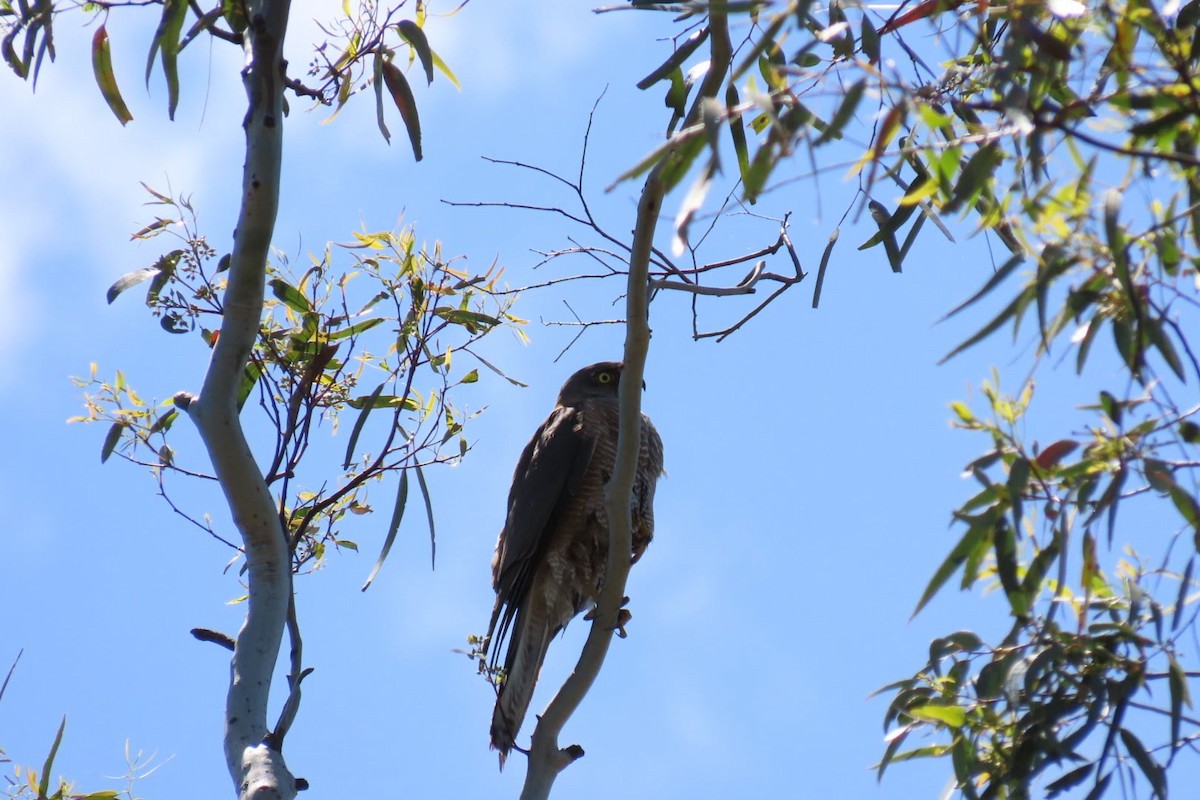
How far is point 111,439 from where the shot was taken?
3.14m

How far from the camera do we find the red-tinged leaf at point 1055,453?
74.2 inches

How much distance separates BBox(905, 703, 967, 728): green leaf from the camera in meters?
2.24

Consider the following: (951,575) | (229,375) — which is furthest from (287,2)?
(951,575)

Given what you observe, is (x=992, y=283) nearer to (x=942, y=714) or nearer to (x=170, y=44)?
(x=942, y=714)

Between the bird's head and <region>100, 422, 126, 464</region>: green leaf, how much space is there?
2043 mm

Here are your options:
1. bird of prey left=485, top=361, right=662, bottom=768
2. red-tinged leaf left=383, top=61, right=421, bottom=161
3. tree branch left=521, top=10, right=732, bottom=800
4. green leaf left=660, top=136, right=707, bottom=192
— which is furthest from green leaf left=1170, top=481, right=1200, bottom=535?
bird of prey left=485, top=361, right=662, bottom=768

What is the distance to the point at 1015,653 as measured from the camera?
7.04ft

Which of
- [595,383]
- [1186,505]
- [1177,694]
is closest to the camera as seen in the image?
[1186,505]

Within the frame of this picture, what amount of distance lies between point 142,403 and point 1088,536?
2.26m

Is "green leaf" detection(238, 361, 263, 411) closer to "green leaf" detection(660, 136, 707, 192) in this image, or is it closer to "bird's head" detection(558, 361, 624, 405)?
"green leaf" detection(660, 136, 707, 192)

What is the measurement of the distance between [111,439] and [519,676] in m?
1.54

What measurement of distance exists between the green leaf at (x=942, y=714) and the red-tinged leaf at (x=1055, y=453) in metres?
0.56

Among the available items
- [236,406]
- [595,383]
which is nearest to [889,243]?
[236,406]

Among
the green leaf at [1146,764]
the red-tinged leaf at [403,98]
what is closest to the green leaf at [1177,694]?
the green leaf at [1146,764]
